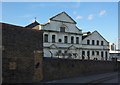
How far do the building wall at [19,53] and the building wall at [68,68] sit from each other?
183 centimetres

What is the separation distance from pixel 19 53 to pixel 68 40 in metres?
33.1

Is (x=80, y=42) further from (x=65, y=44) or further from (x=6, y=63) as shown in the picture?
(x=6, y=63)

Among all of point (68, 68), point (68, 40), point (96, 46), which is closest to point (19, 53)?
point (68, 68)

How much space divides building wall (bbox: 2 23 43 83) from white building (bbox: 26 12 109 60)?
79.0ft

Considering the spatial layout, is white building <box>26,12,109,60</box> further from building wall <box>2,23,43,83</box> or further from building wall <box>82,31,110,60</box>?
building wall <box>2,23,43,83</box>

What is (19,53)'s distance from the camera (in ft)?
70.2

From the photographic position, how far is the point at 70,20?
5497cm

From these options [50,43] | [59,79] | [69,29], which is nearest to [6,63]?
[59,79]

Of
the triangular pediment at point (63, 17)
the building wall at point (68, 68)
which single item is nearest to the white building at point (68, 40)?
the triangular pediment at point (63, 17)

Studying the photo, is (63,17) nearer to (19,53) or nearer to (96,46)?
(96,46)

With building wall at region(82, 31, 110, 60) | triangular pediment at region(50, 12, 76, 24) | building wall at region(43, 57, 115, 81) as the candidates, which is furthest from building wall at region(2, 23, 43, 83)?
building wall at region(82, 31, 110, 60)

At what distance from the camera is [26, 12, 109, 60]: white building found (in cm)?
5034

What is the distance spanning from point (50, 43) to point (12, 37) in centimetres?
2985

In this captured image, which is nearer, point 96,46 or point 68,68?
point 68,68
